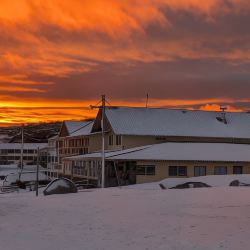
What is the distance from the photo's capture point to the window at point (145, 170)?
158ft

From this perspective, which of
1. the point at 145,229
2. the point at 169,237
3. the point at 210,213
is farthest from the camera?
the point at 210,213

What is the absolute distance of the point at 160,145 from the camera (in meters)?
54.6

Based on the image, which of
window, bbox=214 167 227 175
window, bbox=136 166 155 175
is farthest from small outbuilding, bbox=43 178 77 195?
window, bbox=214 167 227 175

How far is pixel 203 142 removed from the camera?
59500 millimetres

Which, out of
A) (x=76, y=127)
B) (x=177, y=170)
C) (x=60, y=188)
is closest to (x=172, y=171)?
(x=177, y=170)

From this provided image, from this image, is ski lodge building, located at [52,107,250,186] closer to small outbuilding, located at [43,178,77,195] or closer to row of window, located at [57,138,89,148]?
row of window, located at [57,138,89,148]

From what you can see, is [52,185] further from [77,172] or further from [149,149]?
[77,172]

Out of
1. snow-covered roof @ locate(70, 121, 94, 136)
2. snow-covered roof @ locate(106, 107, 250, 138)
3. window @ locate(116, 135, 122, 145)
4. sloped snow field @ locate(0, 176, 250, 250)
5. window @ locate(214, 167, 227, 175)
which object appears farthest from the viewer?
snow-covered roof @ locate(70, 121, 94, 136)

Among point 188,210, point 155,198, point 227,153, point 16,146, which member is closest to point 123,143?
point 227,153

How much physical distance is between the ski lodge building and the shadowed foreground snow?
78.2 feet

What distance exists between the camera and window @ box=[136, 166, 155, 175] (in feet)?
158

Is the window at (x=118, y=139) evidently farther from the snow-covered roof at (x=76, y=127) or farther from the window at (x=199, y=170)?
the snow-covered roof at (x=76, y=127)

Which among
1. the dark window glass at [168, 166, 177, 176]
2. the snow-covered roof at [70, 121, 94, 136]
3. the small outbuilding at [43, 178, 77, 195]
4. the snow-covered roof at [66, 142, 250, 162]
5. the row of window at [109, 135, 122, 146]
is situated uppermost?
the snow-covered roof at [70, 121, 94, 136]

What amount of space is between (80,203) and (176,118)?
39.6 meters
